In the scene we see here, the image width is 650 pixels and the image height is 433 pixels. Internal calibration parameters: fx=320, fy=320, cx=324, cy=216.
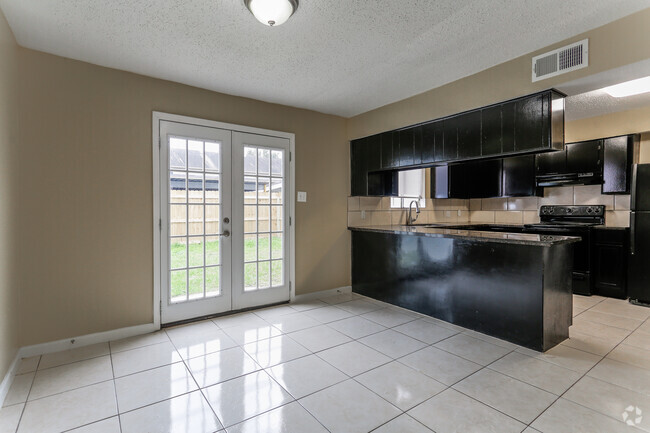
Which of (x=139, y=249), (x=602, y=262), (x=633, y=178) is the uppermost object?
(x=633, y=178)

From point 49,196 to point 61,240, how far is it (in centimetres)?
38

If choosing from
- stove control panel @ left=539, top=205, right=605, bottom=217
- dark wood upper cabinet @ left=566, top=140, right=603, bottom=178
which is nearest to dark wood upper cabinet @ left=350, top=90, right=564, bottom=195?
dark wood upper cabinet @ left=566, top=140, right=603, bottom=178

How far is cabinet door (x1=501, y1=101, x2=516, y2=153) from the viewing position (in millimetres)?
2783

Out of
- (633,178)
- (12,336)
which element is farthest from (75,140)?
(633,178)

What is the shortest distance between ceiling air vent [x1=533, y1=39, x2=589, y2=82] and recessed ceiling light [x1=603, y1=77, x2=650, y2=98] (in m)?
1.55

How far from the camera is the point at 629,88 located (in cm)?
346

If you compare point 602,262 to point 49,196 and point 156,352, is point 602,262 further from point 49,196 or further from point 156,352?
point 49,196

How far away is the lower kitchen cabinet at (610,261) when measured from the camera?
4121mm

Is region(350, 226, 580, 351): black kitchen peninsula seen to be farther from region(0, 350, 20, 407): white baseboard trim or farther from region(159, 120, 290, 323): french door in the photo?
region(0, 350, 20, 407): white baseboard trim

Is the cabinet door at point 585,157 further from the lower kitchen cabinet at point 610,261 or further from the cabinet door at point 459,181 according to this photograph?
the cabinet door at point 459,181

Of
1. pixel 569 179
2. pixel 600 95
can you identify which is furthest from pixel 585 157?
pixel 600 95

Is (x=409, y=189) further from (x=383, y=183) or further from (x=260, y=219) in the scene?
(x=260, y=219)

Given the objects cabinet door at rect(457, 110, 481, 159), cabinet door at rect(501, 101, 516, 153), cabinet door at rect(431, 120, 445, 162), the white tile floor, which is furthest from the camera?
cabinet door at rect(431, 120, 445, 162)

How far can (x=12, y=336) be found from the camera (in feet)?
7.68
